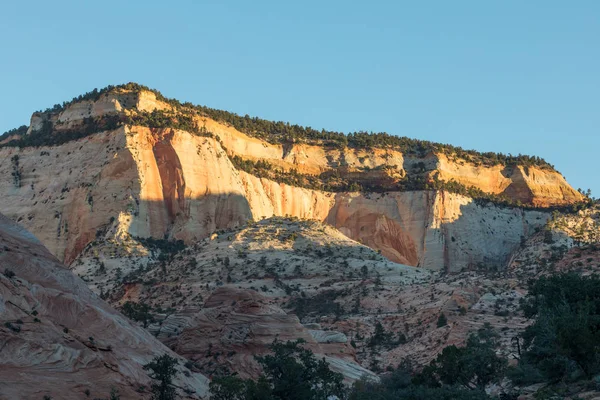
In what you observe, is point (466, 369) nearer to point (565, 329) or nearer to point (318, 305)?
point (565, 329)

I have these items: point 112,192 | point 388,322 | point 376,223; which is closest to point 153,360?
point 388,322

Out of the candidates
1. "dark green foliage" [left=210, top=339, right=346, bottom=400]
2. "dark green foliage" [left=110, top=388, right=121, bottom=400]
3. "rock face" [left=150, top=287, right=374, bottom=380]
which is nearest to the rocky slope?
"rock face" [left=150, top=287, right=374, bottom=380]

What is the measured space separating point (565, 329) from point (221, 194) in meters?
58.2

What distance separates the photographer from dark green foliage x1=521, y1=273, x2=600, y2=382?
4331cm

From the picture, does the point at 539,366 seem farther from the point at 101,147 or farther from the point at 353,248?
the point at 101,147

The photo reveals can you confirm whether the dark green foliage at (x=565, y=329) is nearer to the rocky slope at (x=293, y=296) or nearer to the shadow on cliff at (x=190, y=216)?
the rocky slope at (x=293, y=296)

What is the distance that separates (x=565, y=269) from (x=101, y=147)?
44826 mm

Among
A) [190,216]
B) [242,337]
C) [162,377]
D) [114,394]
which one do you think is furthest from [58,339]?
[190,216]

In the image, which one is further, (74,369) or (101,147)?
(101,147)

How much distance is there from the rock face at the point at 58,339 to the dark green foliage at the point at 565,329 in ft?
49.6

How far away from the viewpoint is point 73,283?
179ft

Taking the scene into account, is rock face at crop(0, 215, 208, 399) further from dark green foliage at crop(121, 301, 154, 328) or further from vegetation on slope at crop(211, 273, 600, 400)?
dark green foliage at crop(121, 301, 154, 328)

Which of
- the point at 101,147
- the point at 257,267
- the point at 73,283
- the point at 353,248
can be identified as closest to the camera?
the point at 73,283

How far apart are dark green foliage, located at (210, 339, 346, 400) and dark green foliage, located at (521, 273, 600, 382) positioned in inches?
350
